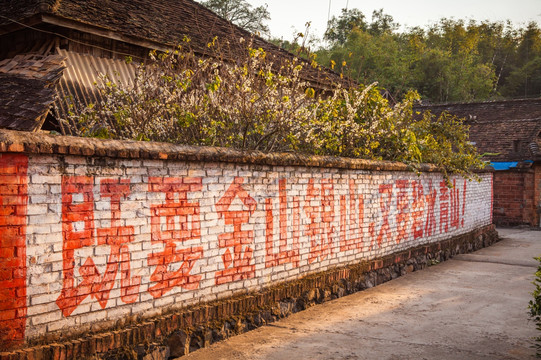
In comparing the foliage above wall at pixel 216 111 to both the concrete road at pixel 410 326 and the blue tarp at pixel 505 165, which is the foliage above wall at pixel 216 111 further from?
the blue tarp at pixel 505 165

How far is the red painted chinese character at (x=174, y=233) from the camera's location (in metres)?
5.34

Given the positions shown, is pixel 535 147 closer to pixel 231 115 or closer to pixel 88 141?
pixel 231 115

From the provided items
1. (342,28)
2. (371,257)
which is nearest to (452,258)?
(371,257)

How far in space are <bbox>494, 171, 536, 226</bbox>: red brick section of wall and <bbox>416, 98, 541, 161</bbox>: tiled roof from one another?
3.02 ft

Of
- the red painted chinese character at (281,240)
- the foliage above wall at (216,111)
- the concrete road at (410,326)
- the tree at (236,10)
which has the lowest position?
the concrete road at (410,326)

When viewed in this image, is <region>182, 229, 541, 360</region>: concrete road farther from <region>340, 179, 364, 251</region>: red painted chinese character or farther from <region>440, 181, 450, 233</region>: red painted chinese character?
<region>440, 181, 450, 233</region>: red painted chinese character

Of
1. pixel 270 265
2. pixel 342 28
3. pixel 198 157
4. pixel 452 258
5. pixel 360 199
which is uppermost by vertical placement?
pixel 342 28

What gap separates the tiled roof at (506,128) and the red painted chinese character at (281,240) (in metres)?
14.8

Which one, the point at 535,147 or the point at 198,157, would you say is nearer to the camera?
the point at 198,157

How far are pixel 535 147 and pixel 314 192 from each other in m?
19.2

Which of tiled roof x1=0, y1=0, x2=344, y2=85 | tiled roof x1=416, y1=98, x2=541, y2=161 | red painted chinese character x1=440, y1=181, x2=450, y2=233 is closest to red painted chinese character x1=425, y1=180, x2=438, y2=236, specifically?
red painted chinese character x1=440, y1=181, x2=450, y2=233

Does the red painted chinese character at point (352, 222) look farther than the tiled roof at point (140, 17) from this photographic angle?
No

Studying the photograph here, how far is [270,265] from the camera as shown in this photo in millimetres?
6934

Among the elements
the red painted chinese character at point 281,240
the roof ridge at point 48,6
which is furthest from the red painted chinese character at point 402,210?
the roof ridge at point 48,6
